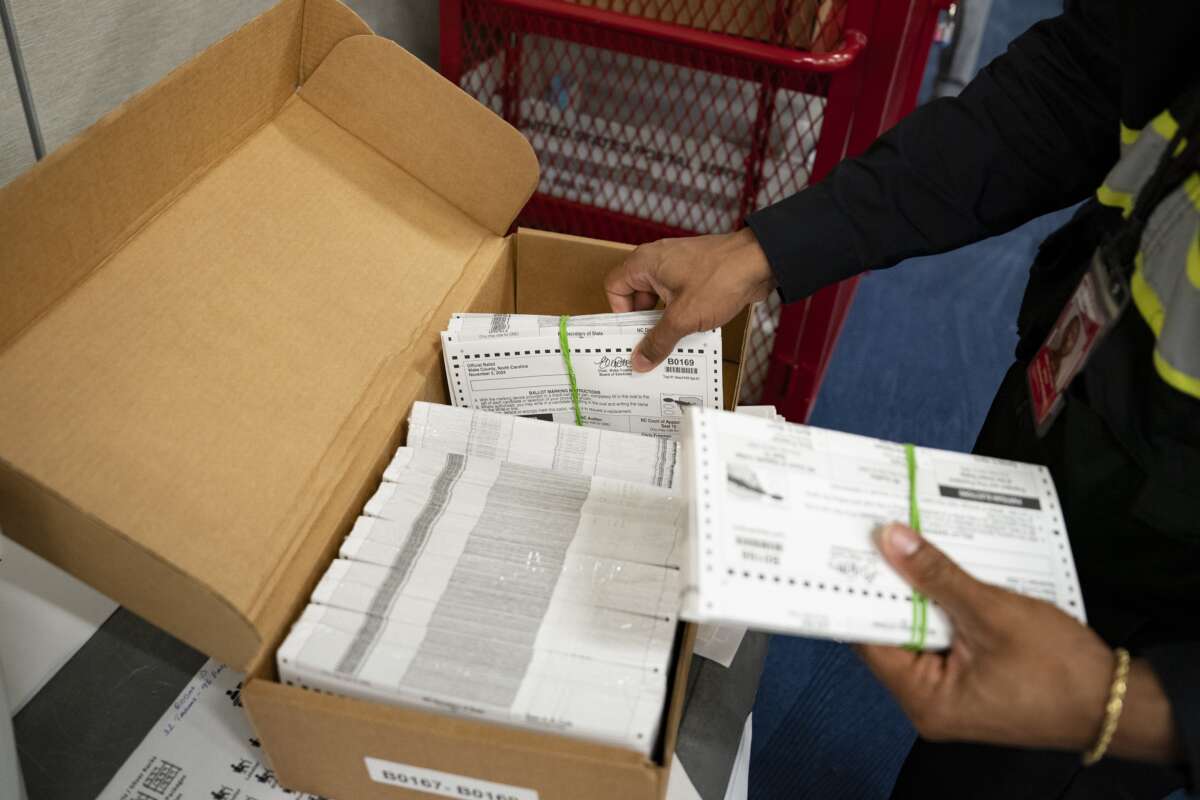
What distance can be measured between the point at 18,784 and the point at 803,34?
134 cm

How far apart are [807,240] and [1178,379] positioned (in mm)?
409

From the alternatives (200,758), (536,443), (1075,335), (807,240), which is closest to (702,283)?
(807,240)

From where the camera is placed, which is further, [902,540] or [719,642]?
[719,642]

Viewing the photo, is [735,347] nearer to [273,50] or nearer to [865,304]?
[273,50]

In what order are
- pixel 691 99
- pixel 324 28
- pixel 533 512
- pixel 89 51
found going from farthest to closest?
1. pixel 691 99
2. pixel 324 28
3. pixel 89 51
4. pixel 533 512

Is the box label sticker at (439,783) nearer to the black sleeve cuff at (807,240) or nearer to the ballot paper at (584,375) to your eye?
the ballot paper at (584,375)

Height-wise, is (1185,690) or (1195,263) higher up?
(1195,263)

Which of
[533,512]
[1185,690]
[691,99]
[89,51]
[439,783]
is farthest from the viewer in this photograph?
[691,99]

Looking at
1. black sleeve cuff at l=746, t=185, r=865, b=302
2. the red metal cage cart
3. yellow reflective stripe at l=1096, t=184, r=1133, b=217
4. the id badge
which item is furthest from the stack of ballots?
the red metal cage cart

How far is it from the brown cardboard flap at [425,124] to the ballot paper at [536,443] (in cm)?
35

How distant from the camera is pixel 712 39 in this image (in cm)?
126

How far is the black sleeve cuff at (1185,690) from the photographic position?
61cm

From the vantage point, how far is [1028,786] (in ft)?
2.90

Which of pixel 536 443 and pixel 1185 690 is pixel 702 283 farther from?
pixel 1185 690
